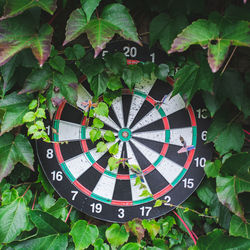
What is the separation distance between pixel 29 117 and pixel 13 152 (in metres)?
0.19

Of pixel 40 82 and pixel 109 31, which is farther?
pixel 40 82

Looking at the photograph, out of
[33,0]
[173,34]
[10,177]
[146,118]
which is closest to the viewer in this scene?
[33,0]

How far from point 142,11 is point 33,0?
50 cm

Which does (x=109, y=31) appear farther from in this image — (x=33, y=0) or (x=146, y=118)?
(x=146, y=118)

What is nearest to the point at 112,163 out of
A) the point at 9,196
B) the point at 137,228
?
the point at 137,228

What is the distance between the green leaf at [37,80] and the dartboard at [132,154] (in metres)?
0.16

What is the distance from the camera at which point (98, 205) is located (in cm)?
131

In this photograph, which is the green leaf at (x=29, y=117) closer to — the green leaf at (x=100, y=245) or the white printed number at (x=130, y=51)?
the white printed number at (x=130, y=51)

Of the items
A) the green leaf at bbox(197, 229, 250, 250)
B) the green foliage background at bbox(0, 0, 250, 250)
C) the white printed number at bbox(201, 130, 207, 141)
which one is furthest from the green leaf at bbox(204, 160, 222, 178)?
the green leaf at bbox(197, 229, 250, 250)

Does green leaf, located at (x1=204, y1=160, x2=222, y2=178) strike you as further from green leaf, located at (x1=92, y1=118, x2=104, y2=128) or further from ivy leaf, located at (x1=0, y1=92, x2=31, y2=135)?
ivy leaf, located at (x1=0, y1=92, x2=31, y2=135)

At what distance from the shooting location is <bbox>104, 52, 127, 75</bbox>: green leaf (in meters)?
1.24

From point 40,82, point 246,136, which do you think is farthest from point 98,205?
point 246,136

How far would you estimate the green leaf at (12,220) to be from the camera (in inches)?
49.1

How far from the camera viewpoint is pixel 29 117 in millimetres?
1200
